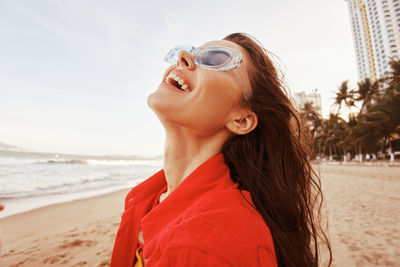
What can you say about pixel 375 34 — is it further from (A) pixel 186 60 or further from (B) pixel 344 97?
(A) pixel 186 60

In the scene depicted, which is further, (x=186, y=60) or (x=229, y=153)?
(x=186, y=60)

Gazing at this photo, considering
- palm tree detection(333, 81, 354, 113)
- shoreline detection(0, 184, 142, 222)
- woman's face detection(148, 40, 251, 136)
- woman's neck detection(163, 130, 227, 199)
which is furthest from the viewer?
palm tree detection(333, 81, 354, 113)

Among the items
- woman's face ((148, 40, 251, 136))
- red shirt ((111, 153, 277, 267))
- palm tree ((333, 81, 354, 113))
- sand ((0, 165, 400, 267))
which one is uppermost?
palm tree ((333, 81, 354, 113))

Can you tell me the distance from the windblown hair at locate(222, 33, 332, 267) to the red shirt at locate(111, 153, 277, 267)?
17 cm

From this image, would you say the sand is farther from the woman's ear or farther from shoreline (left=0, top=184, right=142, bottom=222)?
the woman's ear

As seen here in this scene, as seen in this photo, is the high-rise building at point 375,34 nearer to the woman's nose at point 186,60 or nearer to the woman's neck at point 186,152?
the woman's nose at point 186,60

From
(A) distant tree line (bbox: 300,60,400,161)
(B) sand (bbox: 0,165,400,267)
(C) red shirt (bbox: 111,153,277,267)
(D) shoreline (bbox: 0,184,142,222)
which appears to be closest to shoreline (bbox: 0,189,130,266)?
(B) sand (bbox: 0,165,400,267)

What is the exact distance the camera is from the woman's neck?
139 cm

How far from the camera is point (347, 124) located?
34.9 m

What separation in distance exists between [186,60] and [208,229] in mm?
1184

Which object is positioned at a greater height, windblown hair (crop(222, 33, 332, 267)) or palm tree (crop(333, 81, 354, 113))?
palm tree (crop(333, 81, 354, 113))

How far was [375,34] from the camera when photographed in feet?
273

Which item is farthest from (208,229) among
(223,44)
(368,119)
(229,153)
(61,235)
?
(368,119)

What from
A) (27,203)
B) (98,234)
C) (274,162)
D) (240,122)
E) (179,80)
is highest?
(179,80)
